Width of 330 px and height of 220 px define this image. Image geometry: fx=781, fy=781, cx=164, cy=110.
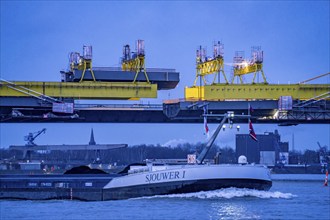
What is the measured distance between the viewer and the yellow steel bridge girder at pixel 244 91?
81.3 m

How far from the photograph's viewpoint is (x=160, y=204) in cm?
4475

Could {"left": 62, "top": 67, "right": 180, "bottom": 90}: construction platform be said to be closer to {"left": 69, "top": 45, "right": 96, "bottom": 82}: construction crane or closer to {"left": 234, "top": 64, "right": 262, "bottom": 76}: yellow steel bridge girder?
{"left": 69, "top": 45, "right": 96, "bottom": 82}: construction crane

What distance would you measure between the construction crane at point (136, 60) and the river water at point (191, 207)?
31965 mm

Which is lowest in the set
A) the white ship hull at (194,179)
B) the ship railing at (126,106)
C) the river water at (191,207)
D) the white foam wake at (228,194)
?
the river water at (191,207)

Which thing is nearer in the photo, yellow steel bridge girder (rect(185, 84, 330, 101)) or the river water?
the river water

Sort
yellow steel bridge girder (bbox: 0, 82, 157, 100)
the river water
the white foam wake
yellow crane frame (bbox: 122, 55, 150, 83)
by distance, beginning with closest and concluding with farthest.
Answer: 1. the river water
2. the white foam wake
3. yellow steel bridge girder (bbox: 0, 82, 157, 100)
4. yellow crane frame (bbox: 122, 55, 150, 83)

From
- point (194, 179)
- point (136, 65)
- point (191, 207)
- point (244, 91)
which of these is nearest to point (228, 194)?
point (194, 179)

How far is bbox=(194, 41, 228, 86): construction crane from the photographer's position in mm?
80625

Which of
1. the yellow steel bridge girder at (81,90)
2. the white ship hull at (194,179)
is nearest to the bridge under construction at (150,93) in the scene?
the yellow steel bridge girder at (81,90)

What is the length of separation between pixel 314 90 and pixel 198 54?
13.0m

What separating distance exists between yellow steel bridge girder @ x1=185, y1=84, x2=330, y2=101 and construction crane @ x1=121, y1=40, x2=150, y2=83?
18.5 feet

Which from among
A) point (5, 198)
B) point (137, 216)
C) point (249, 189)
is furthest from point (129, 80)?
point (137, 216)

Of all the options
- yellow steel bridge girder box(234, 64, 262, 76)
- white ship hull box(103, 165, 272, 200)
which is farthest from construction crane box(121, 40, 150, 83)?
white ship hull box(103, 165, 272, 200)

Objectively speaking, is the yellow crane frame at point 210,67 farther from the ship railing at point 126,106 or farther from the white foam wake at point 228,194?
the white foam wake at point 228,194
